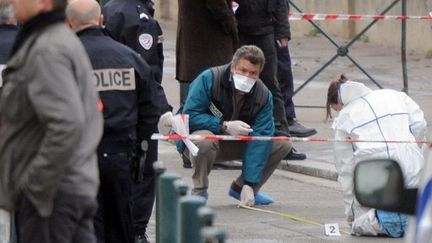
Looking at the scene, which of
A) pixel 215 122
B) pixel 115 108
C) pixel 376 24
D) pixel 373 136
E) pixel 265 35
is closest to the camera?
pixel 115 108

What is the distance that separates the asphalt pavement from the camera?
10.7 m

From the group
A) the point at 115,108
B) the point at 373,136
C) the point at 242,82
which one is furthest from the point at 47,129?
the point at 242,82

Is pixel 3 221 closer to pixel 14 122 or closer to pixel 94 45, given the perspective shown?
pixel 94 45

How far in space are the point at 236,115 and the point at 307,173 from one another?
2023 mm

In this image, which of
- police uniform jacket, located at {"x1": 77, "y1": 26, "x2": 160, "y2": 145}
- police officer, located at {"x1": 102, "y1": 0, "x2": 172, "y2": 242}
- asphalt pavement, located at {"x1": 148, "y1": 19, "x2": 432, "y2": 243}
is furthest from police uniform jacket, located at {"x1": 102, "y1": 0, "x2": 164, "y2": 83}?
police uniform jacket, located at {"x1": 77, "y1": 26, "x2": 160, "y2": 145}

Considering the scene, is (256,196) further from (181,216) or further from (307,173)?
(181,216)

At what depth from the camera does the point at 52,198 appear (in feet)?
20.1

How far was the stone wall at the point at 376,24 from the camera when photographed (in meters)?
21.5

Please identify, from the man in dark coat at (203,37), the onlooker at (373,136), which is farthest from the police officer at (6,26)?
the man in dark coat at (203,37)

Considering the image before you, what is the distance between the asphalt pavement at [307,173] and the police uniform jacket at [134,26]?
1291 millimetres

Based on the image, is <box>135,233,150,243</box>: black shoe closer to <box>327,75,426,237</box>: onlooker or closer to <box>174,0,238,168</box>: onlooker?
<box>327,75,426,237</box>: onlooker

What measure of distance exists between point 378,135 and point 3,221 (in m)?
3.35

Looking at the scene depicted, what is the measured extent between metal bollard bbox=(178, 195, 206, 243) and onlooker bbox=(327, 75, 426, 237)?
4.06m

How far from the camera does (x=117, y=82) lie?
8.70 m
